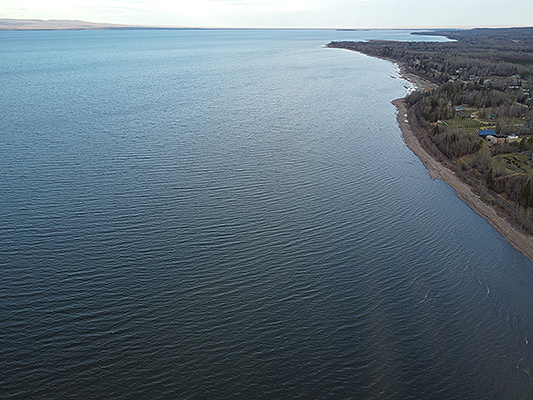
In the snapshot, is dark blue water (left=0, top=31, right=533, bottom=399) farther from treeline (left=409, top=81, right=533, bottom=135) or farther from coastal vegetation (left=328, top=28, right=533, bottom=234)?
treeline (left=409, top=81, right=533, bottom=135)

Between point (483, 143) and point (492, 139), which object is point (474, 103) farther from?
point (483, 143)

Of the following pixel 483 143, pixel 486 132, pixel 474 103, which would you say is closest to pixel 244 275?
pixel 483 143

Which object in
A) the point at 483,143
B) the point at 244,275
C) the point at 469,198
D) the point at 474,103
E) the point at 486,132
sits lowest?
the point at 469,198

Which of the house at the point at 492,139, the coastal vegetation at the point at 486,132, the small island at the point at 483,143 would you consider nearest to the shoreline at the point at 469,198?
the small island at the point at 483,143

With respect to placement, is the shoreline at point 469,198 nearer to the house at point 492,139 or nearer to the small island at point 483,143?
the small island at point 483,143

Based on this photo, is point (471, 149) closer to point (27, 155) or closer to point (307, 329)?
point (307, 329)

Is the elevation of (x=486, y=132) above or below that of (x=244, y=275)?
above
